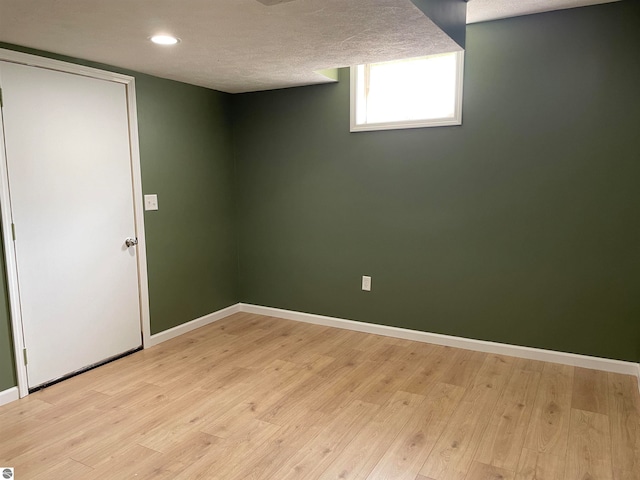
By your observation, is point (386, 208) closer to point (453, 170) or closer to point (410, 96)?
point (453, 170)

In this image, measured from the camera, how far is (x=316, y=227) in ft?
13.9

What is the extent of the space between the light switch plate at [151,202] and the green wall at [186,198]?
43mm

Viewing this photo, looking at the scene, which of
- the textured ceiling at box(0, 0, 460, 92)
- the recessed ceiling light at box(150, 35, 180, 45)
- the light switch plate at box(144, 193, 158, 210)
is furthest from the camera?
the light switch plate at box(144, 193, 158, 210)

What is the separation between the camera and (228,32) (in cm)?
246

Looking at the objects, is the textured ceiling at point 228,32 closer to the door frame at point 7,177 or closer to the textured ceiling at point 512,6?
the door frame at point 7,177

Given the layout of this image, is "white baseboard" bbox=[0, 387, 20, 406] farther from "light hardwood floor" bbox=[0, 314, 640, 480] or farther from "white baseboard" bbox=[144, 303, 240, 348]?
"white baseboard" bbox=[144, 303, 240, 348]

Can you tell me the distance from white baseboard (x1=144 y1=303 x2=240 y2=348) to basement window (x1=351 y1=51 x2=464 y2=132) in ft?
7.09

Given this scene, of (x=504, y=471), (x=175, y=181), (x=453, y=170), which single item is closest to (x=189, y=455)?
(x=504, y=471)

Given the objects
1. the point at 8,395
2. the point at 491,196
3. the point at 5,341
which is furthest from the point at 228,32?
the point at 8,395

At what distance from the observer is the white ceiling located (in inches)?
83.7

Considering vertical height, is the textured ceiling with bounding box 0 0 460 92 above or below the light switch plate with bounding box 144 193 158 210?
above

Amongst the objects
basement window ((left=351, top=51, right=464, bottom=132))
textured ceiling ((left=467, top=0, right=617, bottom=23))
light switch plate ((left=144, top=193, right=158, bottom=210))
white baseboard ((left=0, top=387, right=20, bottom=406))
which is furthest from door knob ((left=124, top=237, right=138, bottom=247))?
textured ceiling ((left=467, top=0, right=617, bottom=23))

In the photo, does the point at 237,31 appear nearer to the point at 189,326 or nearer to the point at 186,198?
the point at 186,198

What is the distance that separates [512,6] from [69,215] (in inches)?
129
